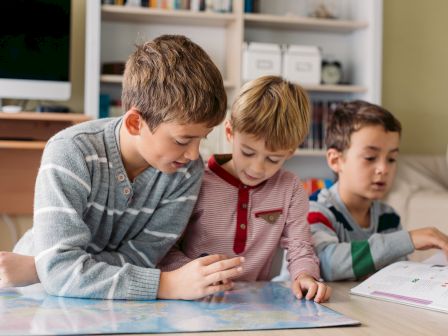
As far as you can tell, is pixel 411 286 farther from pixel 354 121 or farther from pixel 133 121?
pixel 354 121

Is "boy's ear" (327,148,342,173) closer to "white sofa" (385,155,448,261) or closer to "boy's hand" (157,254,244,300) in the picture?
"white sofa" (385,155,448,261)

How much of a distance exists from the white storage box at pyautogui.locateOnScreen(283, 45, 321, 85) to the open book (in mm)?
2141

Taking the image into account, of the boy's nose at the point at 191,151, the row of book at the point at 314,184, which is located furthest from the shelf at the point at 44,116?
the boy's nose at the point at 191,151

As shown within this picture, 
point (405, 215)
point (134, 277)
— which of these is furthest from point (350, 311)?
point (405, 215)

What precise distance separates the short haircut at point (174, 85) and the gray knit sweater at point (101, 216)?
0.10m

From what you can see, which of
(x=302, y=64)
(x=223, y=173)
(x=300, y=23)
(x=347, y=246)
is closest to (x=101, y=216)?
(x=223, y=173)

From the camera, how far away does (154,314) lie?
96 centimetres

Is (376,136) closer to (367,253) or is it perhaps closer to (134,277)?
(367,253)

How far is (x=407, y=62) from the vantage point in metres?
3.87

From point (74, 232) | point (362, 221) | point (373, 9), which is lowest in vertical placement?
point (362, 221)

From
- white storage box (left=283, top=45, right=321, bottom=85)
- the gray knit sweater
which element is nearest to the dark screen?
white storage box (left=283, top=45, right=321, bottom=85)

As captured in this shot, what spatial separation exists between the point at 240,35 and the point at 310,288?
7.67ft

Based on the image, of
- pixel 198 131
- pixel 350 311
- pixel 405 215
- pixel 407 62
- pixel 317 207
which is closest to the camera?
pixel 350 311

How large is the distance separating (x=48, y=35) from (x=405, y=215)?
186cm
